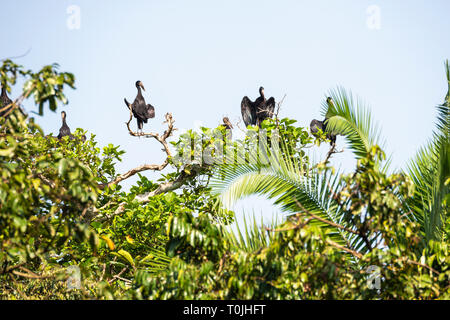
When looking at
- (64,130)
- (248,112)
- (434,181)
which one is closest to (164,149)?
(248,112)

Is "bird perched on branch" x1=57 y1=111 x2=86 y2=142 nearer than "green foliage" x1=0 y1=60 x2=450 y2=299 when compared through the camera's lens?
No

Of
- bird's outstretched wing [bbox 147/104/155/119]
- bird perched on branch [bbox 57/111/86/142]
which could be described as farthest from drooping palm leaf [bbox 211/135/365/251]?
bird perched on branch [bbox 57/111/86/142]

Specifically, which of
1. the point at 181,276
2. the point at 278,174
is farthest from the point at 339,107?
the point at 181,276

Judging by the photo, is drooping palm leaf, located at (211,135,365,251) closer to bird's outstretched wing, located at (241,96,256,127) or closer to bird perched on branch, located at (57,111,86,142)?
bird's outstretched wing, located at (241,96,256,127)

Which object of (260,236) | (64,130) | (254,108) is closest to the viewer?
(260,236)

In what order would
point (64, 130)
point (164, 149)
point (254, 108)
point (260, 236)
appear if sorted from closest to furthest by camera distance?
point (260, 236), point (164, 149), point (254, 108), point (64, 130)

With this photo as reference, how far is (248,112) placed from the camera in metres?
9.48

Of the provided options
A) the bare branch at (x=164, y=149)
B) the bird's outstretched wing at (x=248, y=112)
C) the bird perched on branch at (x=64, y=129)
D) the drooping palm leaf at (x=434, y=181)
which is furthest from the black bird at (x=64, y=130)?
the drooping palm leaf at (x=434, y=181)

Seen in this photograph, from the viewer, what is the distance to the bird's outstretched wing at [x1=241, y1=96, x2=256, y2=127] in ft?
31.0

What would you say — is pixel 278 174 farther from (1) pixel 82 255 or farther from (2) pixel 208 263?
A: (1) pixel 82 255

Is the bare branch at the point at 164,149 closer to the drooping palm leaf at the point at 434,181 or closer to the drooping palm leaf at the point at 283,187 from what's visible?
the drooping palm leaf at the point at 283,187

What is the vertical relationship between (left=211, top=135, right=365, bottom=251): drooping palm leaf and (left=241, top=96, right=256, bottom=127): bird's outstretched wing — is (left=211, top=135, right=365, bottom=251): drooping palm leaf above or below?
below

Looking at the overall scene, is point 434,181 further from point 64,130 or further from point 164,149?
point 64,130
